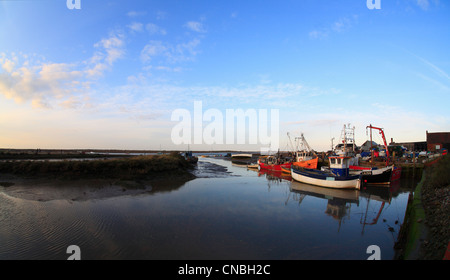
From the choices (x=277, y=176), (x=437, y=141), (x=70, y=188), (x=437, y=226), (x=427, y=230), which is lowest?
(x=277, y=176)

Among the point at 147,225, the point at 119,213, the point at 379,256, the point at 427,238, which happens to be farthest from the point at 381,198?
the point at 119,213

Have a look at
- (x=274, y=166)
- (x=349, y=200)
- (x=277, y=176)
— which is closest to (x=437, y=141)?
(x=274, y=166)

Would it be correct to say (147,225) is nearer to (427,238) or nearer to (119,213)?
(119,213)

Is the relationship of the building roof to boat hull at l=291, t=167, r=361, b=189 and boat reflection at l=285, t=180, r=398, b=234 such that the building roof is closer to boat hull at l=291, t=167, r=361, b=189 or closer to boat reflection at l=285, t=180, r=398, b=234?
boat reflection at l=285, t=180, r=398, b=234

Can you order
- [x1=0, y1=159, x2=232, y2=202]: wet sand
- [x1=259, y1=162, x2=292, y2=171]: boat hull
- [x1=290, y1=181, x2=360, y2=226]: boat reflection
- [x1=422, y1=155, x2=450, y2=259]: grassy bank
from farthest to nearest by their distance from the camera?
[x1=259, y1=162, x2=292, y2=171]: boat hull → [x1=0, y1=159, x2=232, y2=202]: wet sand → [x1=290, y1=181, x2=360, y2=226]: boat reflection → [x1=422, y1=155, x2=450, y2=259]: grassy bank

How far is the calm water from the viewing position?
8969 mm

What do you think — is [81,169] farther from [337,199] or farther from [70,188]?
[337,199]

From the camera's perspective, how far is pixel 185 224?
12.3 meters

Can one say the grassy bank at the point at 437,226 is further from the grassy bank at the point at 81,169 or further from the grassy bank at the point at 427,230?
the grassy bank at the point at 81,169

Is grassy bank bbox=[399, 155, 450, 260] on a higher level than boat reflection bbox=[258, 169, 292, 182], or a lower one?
higher

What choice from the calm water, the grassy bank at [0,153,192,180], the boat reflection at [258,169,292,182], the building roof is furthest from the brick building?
the grassy bank at [0,153,192,180]

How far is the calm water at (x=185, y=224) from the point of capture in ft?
29.4

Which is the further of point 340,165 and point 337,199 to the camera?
point 340,165

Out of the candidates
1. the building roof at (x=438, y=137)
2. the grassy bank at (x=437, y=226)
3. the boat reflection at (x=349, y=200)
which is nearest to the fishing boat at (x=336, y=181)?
the boat reflection at (x=349, y=200)
